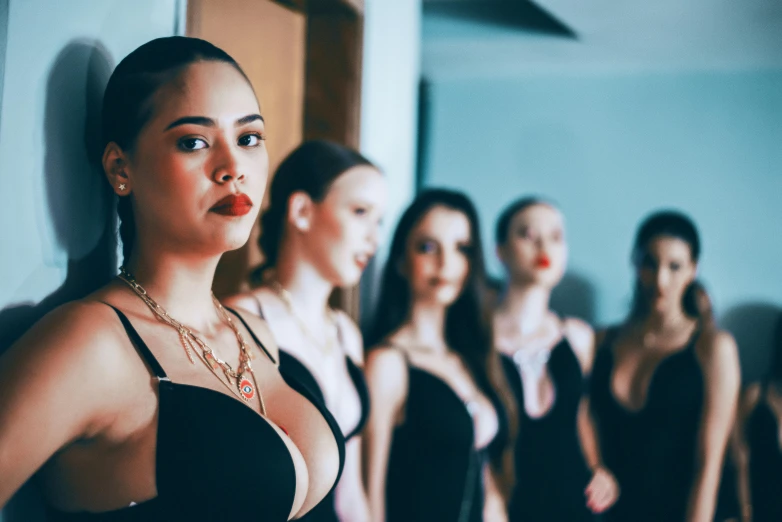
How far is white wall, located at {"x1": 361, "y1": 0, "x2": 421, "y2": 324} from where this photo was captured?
95.3 inches

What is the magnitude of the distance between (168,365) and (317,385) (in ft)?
1.77

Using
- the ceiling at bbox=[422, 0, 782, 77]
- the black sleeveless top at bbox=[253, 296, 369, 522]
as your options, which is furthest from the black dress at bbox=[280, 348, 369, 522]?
the ceiling at bbox=[422, 0, 782, 77]

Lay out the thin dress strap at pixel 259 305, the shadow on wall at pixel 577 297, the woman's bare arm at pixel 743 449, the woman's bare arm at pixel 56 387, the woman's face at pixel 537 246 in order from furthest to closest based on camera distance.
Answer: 1. the shadow on wall at pixel 577 297
2. the woman's bare arm at pixel 743 449
3. the woman's face at pixel 537 246
4. the thin dress strap at pixel 259 305
5. the woman's bare arm at pixel 56 387

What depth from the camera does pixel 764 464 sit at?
277cm

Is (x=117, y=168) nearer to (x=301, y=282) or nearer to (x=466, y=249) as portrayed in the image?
(x=301, y=282)

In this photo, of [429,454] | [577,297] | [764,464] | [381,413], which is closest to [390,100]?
[381,413]

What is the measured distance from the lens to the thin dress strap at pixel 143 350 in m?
1.01

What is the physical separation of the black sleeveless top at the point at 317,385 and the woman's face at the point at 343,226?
0.19 metres

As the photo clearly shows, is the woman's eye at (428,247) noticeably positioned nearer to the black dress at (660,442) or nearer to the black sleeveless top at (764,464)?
the black dress at (660,442)

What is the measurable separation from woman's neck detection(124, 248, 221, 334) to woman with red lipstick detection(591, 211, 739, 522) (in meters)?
1.96

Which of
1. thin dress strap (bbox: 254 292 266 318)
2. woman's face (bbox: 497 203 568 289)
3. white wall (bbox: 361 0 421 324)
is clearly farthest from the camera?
woman's face (bbox: 497 203 568 289)

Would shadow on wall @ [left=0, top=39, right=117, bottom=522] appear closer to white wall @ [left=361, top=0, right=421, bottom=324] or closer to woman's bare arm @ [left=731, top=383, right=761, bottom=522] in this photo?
white wall @ [left=361, top=0, right=421, bottom=324]

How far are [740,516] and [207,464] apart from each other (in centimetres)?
259

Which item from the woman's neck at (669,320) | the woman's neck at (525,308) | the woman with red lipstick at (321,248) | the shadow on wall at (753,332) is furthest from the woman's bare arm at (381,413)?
the shadow on wall at (753,332)
